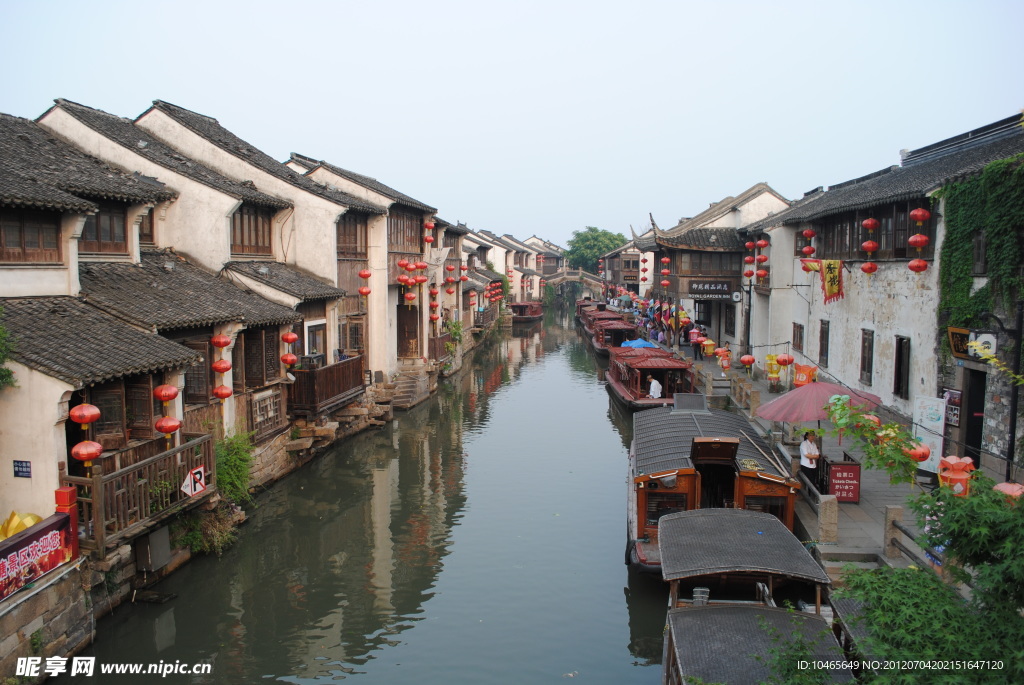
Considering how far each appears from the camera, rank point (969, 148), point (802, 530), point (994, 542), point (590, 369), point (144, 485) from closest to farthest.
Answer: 1. point (994, 542)
2. point (144, 485)
3. point (802, 530)
4. point (969, 148)
5. point (590, 369)

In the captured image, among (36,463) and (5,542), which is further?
Answer: (36,463)

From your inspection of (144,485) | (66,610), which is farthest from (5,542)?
(144,485)

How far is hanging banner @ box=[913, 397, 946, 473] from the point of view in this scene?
14.9m

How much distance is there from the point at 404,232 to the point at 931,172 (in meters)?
17.8

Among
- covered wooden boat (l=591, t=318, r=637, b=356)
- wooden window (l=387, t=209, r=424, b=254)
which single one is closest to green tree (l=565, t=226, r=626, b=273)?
covered wooden boat (l=591, t=318, r=637, b=356)

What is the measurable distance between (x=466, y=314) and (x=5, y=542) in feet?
130

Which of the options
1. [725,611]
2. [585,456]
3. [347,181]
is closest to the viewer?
[725,611]

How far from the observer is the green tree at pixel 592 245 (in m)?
107

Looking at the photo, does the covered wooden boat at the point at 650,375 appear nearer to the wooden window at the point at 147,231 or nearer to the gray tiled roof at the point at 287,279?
the gray tiled roof at the point at 287,279

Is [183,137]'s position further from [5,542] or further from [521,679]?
[521,679]

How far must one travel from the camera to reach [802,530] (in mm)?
14273

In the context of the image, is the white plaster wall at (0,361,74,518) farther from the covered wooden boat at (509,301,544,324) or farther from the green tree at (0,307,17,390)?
the covered wooden boat at (509,301,544,324)

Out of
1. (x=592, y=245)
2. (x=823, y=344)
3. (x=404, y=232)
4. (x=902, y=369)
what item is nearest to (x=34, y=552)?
(x=902, y=369)

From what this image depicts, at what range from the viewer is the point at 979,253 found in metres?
15.4
